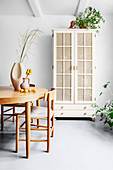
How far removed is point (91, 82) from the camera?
3682mm

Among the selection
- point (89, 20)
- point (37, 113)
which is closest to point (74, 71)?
point (89, 20)

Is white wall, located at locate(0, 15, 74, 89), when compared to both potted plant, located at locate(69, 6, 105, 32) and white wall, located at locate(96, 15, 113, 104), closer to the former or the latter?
potted plant, located at locate(69, 6, 105, 32)

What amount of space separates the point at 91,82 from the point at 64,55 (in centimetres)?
85

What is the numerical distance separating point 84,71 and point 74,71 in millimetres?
223

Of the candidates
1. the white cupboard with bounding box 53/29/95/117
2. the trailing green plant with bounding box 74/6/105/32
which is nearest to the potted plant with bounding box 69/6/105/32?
the trailing green plant with bounding box 74/6/105/32

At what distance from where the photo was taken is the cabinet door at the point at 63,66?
12.0ft

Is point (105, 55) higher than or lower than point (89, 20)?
lower

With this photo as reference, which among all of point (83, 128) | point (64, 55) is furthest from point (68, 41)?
point (83, 128)

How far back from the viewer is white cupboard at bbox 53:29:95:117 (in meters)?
3.64

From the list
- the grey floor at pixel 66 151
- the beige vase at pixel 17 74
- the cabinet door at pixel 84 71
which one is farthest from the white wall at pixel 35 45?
the beige vase at pixel 17 74

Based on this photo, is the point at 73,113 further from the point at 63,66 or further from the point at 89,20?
the point at 89,20

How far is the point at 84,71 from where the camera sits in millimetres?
3680

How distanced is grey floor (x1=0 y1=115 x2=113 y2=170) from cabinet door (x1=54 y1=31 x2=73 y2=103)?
0.85 meters

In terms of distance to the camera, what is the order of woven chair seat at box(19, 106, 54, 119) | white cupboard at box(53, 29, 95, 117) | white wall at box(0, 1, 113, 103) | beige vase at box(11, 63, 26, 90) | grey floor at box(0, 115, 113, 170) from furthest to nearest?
1. white wall at box(0, 1, 113, 103)
2. white cupboard at box(53, 29, 95, 117)
3. beige vase at box(11, 63, 26, 90)
4. woven chair seat at box(19, 106, 54, 119)
5. grey floor at box(0, 115, 113, 170)
